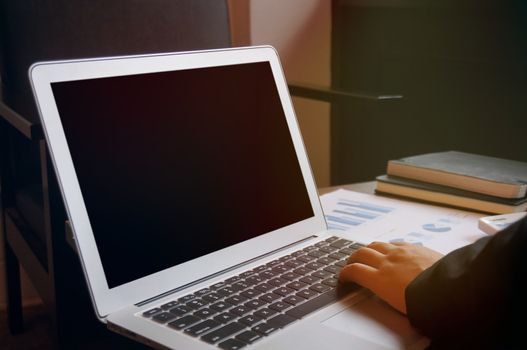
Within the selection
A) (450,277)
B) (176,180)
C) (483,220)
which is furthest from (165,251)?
(483,220)

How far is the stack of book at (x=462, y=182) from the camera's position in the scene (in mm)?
1071

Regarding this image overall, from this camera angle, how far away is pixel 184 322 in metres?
0.62

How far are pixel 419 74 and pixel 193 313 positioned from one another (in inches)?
48.6

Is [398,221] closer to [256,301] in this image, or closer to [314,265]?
[314,265]

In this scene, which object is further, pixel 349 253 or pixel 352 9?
pixel 352 9

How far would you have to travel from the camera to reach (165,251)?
72cm

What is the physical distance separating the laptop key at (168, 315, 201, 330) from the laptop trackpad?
0.42ft

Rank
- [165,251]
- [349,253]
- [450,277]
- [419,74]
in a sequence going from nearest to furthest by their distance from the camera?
[450,277] < [165,251] < [349,253] < [419,74]

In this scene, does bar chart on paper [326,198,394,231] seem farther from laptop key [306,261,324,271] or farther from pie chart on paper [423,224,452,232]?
laptop key [306,261,324,271]

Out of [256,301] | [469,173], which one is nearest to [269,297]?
[256,301]

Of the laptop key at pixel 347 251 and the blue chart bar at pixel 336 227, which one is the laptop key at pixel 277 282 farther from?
the blue chart bar at pixel 336 227

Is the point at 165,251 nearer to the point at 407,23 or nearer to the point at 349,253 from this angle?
the point at 349,253

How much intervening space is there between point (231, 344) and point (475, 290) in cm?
22

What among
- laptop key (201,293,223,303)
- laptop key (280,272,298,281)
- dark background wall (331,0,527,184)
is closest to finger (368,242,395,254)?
A: laptop key (280,272,298,281)
